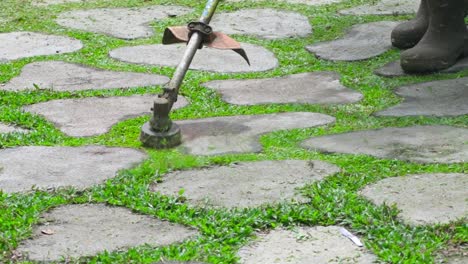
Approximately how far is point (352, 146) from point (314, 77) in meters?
0.95

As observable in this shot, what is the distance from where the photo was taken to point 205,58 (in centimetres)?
415

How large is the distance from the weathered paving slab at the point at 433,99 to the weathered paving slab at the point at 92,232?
4.04 feet

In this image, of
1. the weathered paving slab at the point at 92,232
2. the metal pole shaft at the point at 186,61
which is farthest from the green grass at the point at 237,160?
the metal pole shaft at the point at 186,61

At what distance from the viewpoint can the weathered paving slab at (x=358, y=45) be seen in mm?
4161

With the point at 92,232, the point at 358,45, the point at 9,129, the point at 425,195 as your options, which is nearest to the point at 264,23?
the point at 358,45

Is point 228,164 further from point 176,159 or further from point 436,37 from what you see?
point 436,37

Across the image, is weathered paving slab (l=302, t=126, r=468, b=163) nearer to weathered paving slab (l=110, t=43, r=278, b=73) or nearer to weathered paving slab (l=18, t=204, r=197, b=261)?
weathered paving slab (l=18, t=204, r=197, b=261)

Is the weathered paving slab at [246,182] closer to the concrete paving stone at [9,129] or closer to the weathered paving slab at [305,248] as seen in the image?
the weathered paving slab at [305,248]

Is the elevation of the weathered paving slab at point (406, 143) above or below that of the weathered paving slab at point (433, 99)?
above

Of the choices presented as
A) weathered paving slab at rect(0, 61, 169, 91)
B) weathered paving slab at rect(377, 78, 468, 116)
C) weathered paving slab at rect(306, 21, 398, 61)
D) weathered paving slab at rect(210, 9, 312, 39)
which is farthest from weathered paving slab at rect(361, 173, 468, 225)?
weathered paving slab at rect(210, 9, 312, 39)

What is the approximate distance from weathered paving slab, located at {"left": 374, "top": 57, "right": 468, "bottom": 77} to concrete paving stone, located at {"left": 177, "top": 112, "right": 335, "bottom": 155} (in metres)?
Result: 0.65

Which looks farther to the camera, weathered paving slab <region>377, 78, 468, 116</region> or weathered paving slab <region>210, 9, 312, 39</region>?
weathered paving slab <region>210, 9, 312, 39</region>

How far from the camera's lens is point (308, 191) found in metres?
2.53

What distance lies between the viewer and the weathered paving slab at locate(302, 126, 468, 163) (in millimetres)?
2801
